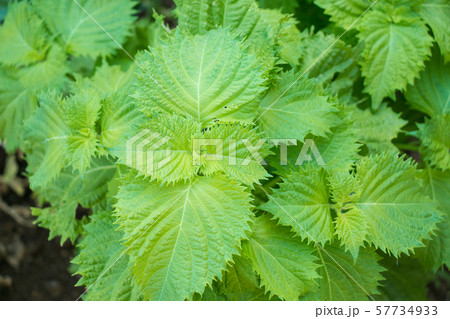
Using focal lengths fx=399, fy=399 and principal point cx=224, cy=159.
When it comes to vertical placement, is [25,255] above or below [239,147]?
below

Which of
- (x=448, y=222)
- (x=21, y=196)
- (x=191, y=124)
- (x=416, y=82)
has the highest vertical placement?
(x=416, y=82)

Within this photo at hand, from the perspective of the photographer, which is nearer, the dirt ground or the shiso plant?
the shiso plant

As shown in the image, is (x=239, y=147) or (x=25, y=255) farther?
(x=25, y=255)

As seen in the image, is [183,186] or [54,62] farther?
[54,62]

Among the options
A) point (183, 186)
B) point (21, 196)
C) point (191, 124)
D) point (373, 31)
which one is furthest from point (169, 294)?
point (21, 196)

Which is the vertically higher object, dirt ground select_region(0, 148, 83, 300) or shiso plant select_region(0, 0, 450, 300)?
shiso plant select_region(0, 0, 450, 300)

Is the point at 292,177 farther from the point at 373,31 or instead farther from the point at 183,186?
the point at 373,31

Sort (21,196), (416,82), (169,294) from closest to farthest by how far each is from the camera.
Result: (169,294), (416,82), (21,196)

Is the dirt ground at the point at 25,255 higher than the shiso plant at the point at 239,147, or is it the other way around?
the shiso plant at the point at 239,147
